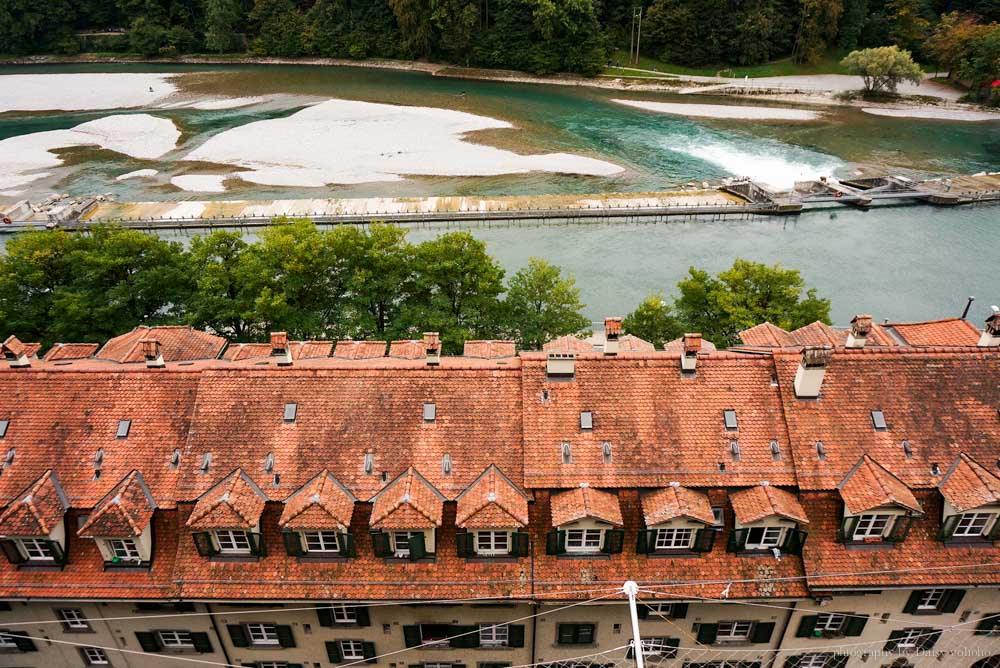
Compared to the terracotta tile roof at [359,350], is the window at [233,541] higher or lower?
lower

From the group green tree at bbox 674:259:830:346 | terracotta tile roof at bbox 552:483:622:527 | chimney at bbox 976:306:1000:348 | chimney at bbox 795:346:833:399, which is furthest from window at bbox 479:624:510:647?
green tree at bbox 674:259:830:346

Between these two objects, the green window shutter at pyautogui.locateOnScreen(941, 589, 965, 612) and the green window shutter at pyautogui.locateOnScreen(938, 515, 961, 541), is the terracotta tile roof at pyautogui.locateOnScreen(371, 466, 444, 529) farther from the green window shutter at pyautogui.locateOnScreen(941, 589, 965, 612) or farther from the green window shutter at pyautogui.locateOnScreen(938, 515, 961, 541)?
the green window shutter at pyautogui.locateOnScreen(941, 589, 965, 612)

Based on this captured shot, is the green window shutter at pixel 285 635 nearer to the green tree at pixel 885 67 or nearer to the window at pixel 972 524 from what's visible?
the window at pixel 972 524

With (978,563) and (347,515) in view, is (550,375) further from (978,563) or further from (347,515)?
(978,563)

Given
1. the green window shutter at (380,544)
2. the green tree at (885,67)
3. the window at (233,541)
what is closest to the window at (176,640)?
the window at (233,541)

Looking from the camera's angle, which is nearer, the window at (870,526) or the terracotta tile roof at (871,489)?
the terracotta tile roof at (871,489)
